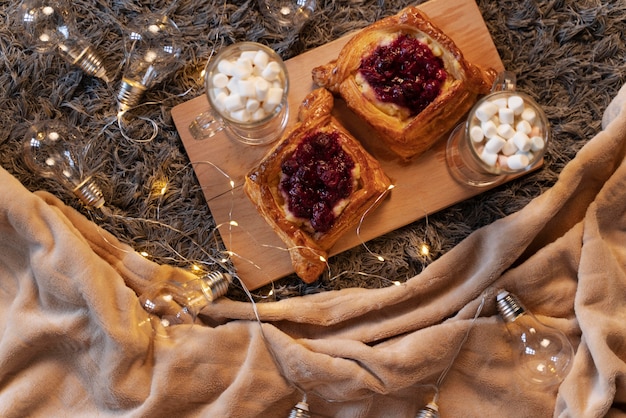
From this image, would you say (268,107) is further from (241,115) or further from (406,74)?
(406,74)

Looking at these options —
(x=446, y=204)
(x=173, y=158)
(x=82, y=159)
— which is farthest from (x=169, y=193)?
(x=446, y=204)

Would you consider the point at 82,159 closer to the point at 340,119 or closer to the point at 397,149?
the point at 340,119

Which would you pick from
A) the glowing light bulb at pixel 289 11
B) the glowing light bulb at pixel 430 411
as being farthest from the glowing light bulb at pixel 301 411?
the glowing light bulb at pixel 289 11

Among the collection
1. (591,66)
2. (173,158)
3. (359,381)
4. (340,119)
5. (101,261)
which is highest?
(591,66)

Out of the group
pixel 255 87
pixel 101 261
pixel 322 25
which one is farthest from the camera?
pixel 322 25

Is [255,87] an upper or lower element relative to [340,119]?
upper

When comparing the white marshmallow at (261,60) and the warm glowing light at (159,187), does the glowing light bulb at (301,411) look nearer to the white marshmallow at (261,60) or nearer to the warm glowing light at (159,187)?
the warm glowing light at (159,187)
